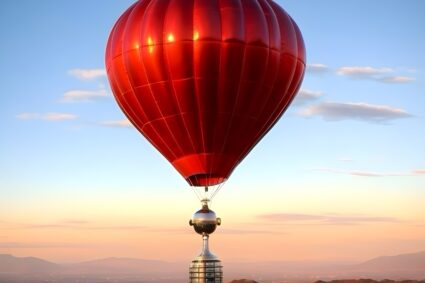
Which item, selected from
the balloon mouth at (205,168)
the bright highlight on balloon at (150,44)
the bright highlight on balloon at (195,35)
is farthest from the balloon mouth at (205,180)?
the bright highlight on balloon at (195,35)

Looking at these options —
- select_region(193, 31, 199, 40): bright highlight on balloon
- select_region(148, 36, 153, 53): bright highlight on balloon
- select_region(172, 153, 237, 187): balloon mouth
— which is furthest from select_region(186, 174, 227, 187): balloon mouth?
select_region(193, 31, 199, 40): bright highlight on balloon

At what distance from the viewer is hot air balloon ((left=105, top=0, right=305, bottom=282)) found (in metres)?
37.2

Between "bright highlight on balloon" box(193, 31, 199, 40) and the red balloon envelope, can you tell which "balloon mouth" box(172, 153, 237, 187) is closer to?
the red balloon envelope

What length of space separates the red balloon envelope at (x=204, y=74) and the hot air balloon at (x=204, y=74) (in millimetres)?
40

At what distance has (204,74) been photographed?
37.2 meters

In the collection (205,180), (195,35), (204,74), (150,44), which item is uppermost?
(195,35)

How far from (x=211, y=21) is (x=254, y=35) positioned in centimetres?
184

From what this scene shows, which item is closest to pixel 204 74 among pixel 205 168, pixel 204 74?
pixel 204 74

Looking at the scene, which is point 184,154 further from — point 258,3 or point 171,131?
point 258,3

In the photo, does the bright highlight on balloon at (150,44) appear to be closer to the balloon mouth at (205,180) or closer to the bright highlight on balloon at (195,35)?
the bright highlight on balloon at (195,35)

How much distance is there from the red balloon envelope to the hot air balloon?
1.6 inches

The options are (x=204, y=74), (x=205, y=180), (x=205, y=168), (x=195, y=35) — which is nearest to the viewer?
(x=195, y=35)

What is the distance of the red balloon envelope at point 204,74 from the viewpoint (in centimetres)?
3716

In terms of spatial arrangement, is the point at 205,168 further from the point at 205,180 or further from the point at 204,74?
the point at 204,74
